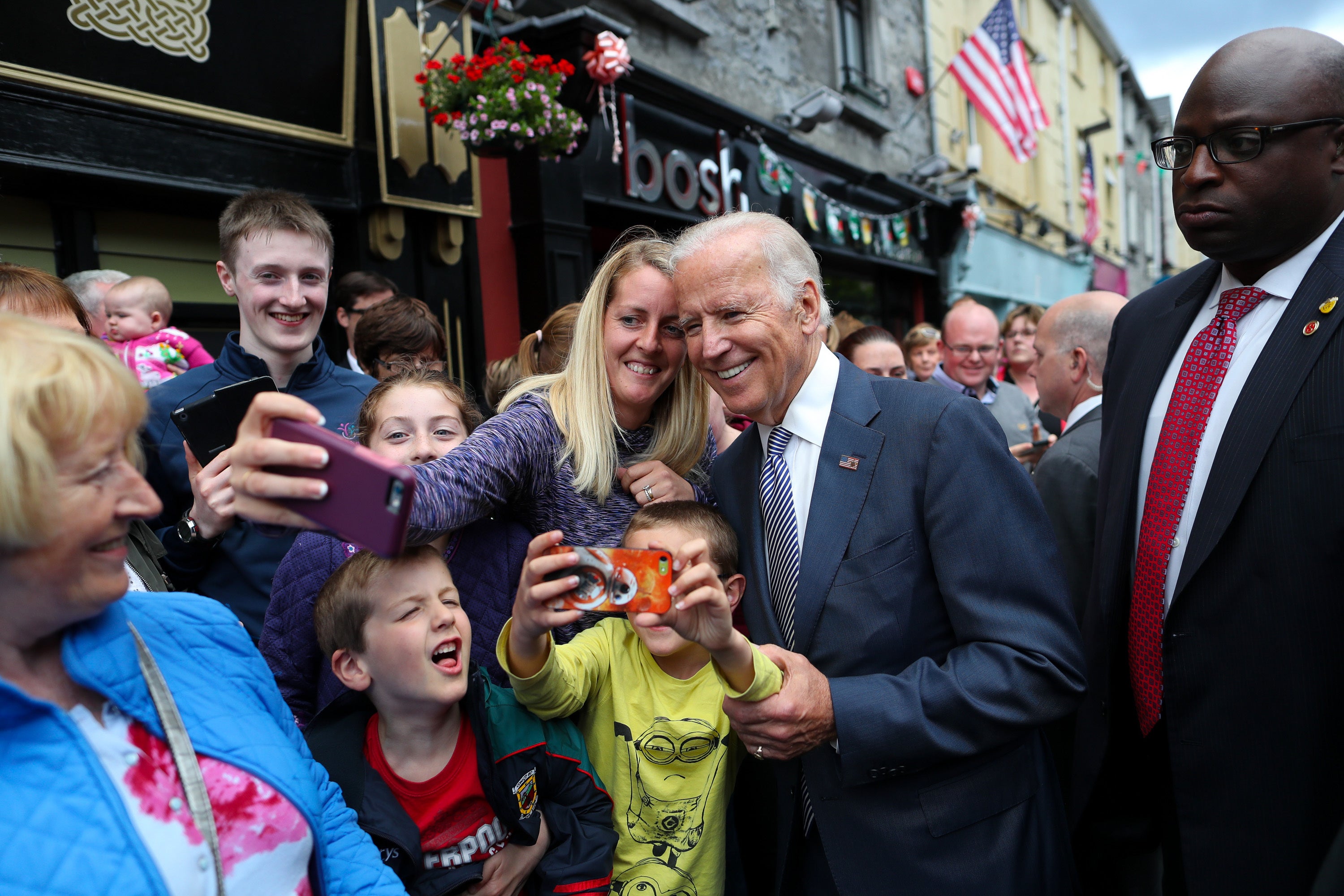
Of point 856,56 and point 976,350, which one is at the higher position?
point 856,56

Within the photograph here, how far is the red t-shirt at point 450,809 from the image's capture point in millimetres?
1867

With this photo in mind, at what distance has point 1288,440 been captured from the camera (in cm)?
187

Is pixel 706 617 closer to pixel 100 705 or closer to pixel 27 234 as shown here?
pixel 100 705

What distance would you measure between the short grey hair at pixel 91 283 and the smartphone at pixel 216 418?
258cm

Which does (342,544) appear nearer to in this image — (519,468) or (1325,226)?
(519,468)

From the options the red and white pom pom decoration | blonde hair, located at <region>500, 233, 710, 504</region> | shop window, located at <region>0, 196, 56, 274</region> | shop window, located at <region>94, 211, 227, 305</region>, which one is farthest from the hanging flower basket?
blonde hair, located at <region>500, 233, 710, 504</region>

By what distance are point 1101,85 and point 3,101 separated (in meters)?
25.8

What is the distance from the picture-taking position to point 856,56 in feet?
37.7

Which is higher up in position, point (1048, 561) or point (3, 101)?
point (3, 101)

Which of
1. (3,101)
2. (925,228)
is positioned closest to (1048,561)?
(3,101)

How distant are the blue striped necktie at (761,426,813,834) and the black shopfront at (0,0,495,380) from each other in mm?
3665

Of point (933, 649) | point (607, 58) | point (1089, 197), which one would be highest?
point (1089, 197)

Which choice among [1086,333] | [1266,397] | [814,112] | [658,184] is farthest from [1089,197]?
[1266,397]

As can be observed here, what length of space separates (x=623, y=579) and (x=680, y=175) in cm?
669
